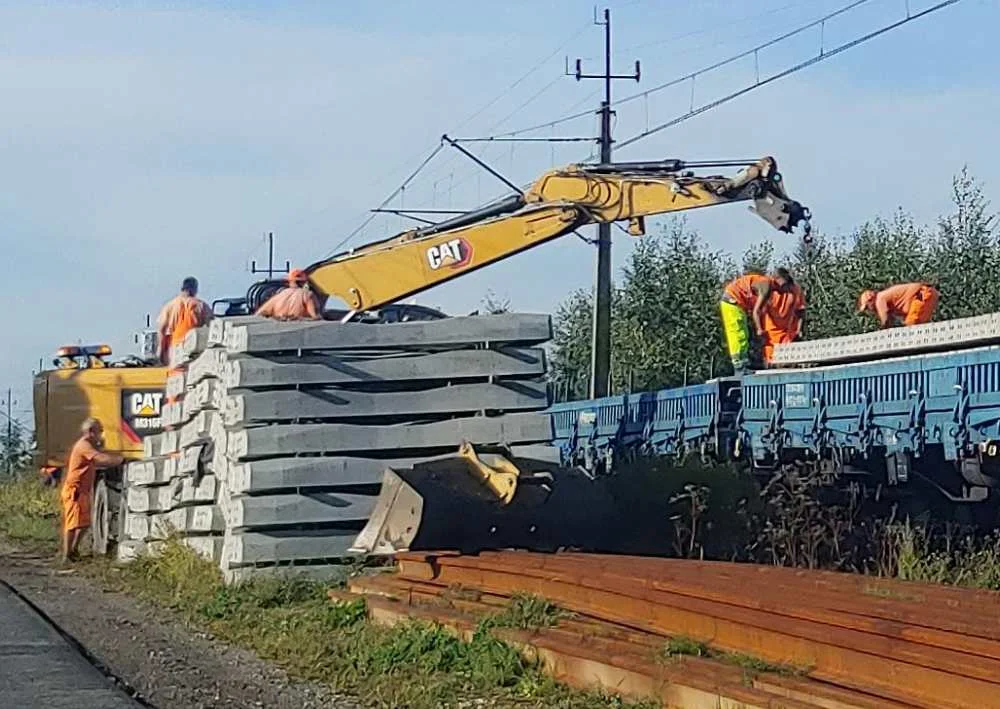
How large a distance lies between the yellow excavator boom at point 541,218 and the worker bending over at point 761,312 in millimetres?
711

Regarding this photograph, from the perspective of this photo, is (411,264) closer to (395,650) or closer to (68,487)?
(68,487)

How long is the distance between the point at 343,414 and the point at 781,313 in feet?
20.0

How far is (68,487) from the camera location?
60.5ft

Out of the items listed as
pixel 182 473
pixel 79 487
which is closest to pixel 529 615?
pixel 182 473

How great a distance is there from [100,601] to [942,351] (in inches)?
287

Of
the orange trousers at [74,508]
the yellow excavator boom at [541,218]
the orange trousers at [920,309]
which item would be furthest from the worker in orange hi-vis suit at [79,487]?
the orange trousers at [920,309]

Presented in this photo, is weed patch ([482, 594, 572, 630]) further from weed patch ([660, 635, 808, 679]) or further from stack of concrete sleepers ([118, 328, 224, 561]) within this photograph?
stack of concrete sleepers ([118, 328, 224, 561])

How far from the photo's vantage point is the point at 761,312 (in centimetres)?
1777

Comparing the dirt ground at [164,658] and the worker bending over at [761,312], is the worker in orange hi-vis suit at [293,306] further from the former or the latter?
the worker bending over at [761,312]

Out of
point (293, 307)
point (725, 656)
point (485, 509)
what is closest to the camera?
point (725, 656)

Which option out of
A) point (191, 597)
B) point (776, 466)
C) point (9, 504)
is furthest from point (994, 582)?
point (9, 504)

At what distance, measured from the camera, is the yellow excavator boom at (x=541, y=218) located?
683 inches

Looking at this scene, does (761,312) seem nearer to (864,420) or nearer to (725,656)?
(864,420)

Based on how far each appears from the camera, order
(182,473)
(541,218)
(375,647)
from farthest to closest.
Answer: (541,218) → (182,473) → (375,647)
